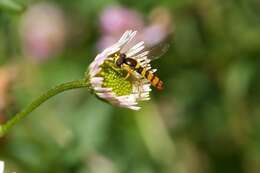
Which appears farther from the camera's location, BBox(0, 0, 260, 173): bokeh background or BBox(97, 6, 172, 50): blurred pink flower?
BBox(97, 6, 172, 50): blurred pink flower

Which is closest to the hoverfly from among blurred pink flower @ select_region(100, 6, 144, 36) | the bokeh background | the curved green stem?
the curved green stem

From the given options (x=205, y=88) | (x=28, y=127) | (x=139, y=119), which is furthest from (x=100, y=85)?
(x=205, y=88)

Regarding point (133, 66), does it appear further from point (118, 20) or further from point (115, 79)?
point (118, 20)

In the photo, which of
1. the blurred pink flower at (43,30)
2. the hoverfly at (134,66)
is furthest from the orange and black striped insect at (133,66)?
the blurred pink flower at (43,30)

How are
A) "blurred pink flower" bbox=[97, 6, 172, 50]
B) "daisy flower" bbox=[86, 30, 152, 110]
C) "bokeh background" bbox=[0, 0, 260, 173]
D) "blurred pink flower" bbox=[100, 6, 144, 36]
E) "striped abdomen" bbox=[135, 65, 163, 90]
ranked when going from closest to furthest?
"daisy flower" bbox=[86, 30, 152, 110]
"striped abdomen" bbox=[135, 65, 163, 90]
"bokeh background" bbox=[0, 0, 260, 173]
"blurred pink flower" bbox=[97, 6, 172, 50]
"blurred pink flower" bbox=[100, 6, 144, 36]

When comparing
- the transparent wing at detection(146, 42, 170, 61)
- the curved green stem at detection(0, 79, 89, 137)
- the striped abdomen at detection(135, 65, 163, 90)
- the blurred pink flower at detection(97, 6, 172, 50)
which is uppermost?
the blurred pink flower at detection(97, 6, 172, 50)

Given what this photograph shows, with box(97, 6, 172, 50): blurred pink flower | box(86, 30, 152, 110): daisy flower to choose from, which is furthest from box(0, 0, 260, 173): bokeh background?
box(86, 30, 152, 110): daisy flower

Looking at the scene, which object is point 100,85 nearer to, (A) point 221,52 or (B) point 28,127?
(B) point 28,127

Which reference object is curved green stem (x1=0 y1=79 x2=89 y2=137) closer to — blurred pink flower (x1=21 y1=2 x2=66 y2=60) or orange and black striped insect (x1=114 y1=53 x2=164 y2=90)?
orange and black striped insect (x1=114 y1=53 x2=164 y2=90)

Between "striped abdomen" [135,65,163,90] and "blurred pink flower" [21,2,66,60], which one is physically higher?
"blurred pink flower" [21,2,66,60]

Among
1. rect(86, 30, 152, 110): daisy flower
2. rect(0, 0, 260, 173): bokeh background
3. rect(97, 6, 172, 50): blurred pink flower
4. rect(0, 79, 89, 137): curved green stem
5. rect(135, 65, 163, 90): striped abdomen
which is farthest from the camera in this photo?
rect(97, 6, 172, 50): blurred pink flower
